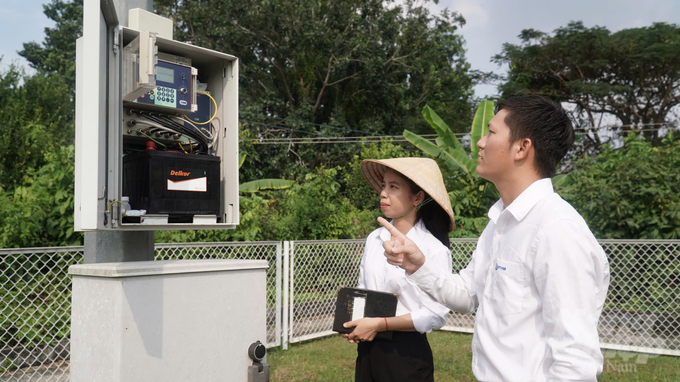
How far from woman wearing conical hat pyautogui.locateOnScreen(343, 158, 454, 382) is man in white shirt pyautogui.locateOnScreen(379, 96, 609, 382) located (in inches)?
29.6

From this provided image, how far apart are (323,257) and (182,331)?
14.2 feet

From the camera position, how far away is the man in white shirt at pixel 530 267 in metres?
1.48

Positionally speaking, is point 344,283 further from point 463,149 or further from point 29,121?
point 29,121

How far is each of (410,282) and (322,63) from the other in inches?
762

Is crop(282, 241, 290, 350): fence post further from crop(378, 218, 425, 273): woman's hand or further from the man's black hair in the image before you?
the man's black hair

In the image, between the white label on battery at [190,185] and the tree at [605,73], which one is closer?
the white label on battery at [190,185]

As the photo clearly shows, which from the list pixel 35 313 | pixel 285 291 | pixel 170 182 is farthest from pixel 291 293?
pixel 170 182

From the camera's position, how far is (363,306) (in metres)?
2.79

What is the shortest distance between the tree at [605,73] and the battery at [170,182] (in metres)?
19.1

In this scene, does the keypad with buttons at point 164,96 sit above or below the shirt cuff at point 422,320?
above

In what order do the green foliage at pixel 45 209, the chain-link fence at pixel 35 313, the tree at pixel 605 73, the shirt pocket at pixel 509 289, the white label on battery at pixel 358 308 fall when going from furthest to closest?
the tree at pixel 605 73, the green foliage at pixel 45 209, the chain-link fence at pixel 35 313, the white label on battery at pixel 358 308, the shirt pocket at pixel 509 289

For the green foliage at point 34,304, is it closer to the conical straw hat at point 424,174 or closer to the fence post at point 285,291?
the fence post at point 285,291

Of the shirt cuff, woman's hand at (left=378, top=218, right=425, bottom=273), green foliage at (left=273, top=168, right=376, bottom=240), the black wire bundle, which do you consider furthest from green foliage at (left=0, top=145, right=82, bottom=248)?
woman's hand at (left=378, top=218, right=425, bottom=273)

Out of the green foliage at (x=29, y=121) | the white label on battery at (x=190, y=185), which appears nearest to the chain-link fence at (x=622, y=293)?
the white label on battery at (x=190, y=185)
